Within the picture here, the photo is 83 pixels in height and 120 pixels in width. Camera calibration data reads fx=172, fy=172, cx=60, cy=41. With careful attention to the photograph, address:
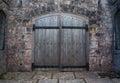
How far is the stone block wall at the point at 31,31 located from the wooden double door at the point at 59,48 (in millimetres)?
245

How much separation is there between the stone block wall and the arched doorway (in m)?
0.19

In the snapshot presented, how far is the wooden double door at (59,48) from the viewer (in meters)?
5.93

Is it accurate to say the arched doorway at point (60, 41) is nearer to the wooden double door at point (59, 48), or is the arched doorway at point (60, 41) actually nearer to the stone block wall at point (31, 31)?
the wooden double door at point (59, 48)

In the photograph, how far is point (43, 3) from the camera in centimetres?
589

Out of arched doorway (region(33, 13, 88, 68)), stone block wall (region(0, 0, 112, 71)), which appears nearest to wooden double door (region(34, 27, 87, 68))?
arched doorway (region(33, 13, 88, 68))

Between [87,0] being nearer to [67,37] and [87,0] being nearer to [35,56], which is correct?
[67,37]

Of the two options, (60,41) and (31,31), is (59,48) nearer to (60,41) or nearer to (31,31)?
(60,41)

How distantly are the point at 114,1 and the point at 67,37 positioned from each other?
1957 millimetres

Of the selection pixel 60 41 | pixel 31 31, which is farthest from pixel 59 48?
pixel 31 31

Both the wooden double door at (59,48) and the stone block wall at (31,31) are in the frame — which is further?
the wooden double door at (59,48)

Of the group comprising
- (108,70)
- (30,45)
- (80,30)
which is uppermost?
(80,30)

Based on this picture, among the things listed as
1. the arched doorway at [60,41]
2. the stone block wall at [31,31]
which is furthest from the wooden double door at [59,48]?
the stone block wall at [31,31]

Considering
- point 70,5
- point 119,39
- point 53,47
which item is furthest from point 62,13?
point 119,39

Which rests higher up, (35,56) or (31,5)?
(31,5)
